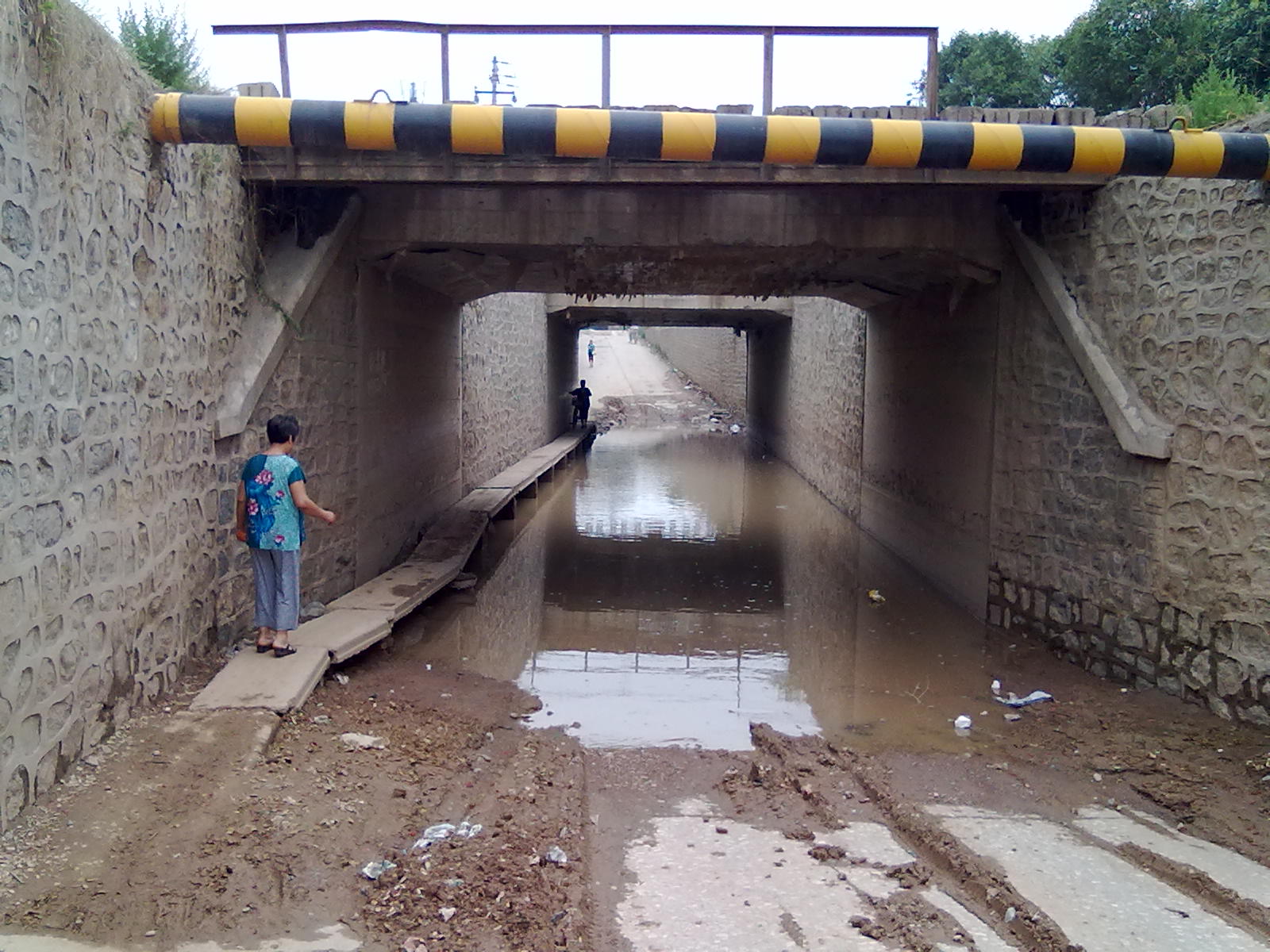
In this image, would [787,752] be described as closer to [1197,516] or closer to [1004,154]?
[1197,516]

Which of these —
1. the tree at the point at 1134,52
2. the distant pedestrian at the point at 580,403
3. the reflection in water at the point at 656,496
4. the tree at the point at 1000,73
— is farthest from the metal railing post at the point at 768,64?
the distant pedestrian at the point at 580,403

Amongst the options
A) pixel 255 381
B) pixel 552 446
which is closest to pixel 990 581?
pixel 255 381

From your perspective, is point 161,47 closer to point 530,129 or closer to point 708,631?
point 530,129

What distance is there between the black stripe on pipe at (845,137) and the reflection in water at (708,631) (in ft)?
11.5

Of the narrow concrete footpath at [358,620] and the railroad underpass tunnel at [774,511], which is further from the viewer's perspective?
the railroad underpass tunnel at [774,511]

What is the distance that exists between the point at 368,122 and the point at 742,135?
202 centimetres

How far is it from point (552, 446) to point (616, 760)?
52.9ft

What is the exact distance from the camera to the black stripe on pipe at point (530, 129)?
16.7 feet

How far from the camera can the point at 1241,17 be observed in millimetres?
12398

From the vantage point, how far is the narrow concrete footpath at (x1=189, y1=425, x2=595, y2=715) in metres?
5.27

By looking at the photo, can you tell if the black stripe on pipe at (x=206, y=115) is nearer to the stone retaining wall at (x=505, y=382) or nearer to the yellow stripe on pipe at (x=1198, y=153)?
the yellow stripe on pipe at (x=1198, y=153)

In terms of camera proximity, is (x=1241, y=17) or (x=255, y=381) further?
(x=1241, y=17)

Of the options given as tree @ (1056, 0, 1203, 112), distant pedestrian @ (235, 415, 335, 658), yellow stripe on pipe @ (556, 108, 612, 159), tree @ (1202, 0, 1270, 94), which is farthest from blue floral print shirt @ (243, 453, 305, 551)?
tree @ (1056, 0, 1203, 112)

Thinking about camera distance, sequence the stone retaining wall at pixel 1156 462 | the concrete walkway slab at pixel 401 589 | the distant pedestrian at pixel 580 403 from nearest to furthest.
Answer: the stone retaining wall at pixel 1156 462
the concrete walkway slab at pixel 401 589
the distant pedestrian at pixel 580 403
